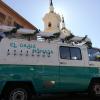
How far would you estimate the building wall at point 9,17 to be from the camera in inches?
1454

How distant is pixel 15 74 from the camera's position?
8.41 m

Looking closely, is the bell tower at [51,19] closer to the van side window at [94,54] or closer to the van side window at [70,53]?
the van side window at [94,54]

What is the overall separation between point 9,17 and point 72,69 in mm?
30538

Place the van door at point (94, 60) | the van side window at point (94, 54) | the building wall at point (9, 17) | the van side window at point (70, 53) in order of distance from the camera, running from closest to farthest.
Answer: the van side window at point (70, 53), the van door at point (94, 60), the van side window at point (94, 54), the building wall at point (9, 17)

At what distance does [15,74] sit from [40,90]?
1.07 metres

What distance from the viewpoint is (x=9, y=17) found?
38781mm

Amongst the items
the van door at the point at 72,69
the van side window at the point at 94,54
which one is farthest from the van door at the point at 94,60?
the van door at the point at 72,69

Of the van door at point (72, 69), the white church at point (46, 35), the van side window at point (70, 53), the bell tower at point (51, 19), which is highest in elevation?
the bell tower at point (51, 19)

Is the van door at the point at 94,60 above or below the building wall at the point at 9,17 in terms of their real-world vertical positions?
below

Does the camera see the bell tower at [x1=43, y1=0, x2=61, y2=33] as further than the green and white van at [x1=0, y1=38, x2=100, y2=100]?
Yes

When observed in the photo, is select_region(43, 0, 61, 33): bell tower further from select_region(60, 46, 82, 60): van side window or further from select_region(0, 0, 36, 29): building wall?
select_region(60, 46, 82, 60): van side window

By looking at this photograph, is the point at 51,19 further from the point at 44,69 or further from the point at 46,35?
the point at 44,69

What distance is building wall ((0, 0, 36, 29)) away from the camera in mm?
36938

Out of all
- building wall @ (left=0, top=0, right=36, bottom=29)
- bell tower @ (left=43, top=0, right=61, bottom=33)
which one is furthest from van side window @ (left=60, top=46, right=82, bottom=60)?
bell tower @ (left=43, top=0, right=61, bottom=33)
